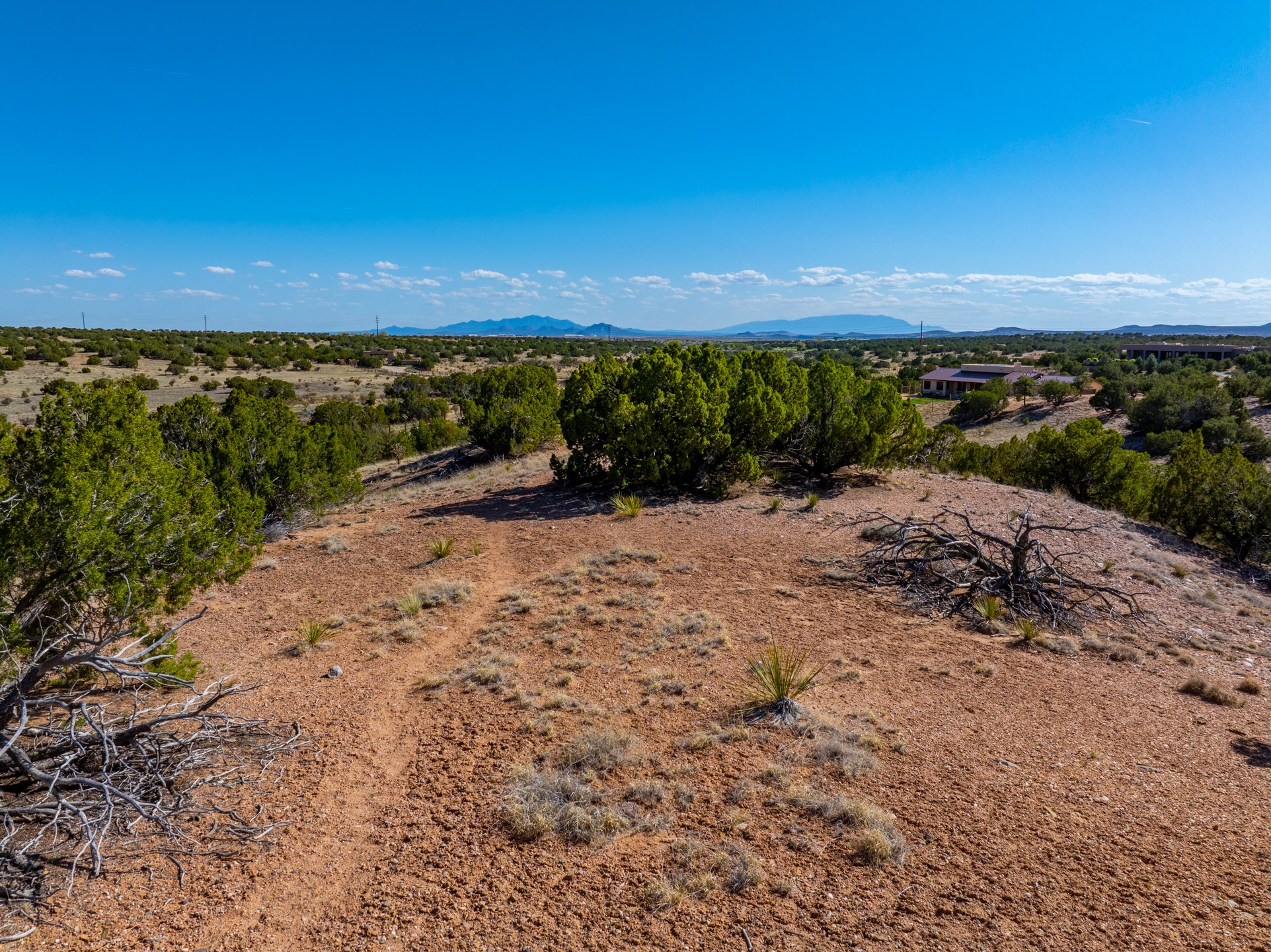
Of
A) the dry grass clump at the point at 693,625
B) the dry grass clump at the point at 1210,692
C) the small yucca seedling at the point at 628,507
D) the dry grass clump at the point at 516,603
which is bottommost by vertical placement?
the dry grass clump at the point at 1210,692

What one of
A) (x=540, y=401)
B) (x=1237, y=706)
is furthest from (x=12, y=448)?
(x=540, y=401)

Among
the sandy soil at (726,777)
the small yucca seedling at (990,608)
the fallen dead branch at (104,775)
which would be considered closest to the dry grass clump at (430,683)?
the sandy soil at (726,777)

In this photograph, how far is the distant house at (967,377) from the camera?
2278 inches

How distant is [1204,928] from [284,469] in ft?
47.4

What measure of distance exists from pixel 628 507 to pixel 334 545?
5.75 m

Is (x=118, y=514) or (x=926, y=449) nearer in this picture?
(x=118, y=514)

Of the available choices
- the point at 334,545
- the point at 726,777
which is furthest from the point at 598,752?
the point at 334,545

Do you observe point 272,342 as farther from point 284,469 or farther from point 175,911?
point 175,911

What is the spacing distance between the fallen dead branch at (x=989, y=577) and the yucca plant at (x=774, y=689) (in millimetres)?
3323

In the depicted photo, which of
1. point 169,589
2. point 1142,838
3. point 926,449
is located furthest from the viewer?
point 926,449

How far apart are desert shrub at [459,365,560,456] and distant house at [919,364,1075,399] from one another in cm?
4603

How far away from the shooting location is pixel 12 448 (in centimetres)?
579

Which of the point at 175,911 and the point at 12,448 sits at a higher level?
the point at 12,448

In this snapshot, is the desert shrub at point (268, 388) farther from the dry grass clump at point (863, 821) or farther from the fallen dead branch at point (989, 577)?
the dry grass clump at point (863, 821)
